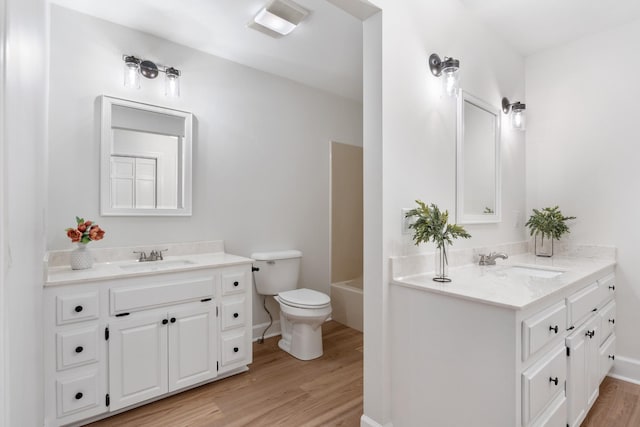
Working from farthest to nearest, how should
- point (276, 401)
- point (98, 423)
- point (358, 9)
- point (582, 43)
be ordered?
point (582, 43), point (276, 401), point (98, 423), point (358, 9)

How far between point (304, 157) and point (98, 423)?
8.30 ft

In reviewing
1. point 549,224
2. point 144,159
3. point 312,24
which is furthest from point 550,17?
point 144,159

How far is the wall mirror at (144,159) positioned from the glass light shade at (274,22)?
0.90m

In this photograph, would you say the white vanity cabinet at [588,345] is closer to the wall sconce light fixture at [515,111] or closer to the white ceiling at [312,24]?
the wall sconce light fixture at [515,111]

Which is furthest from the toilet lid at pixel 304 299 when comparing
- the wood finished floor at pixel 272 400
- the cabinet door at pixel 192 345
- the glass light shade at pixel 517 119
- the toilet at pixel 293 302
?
the glass light shade at pixel 517 119

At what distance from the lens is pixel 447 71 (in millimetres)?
1826

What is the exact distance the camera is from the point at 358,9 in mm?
1566

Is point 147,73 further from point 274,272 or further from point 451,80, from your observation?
point 451,80

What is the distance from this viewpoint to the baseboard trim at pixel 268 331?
288 cm

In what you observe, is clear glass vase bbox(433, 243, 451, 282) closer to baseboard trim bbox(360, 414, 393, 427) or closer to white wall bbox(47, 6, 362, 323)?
baseboard trim bbox(360, 414, 393, 427)

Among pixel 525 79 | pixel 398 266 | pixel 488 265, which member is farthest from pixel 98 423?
pixel 525 79

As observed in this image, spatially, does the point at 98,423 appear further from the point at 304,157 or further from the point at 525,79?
the point at 525,79

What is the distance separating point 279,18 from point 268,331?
8.37 ft

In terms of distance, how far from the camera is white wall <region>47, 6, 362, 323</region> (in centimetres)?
201
